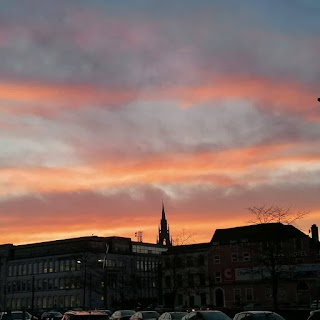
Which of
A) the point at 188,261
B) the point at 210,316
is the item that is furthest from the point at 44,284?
the point at 210,316

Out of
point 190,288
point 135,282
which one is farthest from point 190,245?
point 135,282

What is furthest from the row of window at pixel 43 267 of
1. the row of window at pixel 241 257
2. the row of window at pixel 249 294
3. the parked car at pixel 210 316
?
the parked car at pixel 210 316

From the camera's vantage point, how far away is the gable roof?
8814 cm

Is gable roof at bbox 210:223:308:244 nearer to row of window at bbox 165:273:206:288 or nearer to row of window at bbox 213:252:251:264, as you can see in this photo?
row of window at bbox 213:252:251:264

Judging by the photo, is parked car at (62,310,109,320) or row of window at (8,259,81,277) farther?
row of window at (8,259,81,277)

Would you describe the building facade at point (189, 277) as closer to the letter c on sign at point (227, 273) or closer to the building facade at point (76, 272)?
the letter c on sign at point (227, 273)

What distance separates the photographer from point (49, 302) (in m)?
137

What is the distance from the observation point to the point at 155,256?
151 metres

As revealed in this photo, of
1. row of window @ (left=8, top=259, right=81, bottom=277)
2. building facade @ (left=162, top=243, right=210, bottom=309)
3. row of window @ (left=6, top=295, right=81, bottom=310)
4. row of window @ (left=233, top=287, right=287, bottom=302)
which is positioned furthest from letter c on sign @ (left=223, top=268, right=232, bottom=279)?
row of window @ (left=8, top=259, right=81, bottom=277)

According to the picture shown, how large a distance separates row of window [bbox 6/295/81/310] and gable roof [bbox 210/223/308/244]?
141 feet

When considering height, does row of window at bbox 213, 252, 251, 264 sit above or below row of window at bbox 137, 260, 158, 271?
below

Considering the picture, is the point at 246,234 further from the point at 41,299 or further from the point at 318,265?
the point at 41,299

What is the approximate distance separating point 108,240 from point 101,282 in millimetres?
16551

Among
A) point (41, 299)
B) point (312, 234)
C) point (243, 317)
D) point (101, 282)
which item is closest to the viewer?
point (243, 317)
